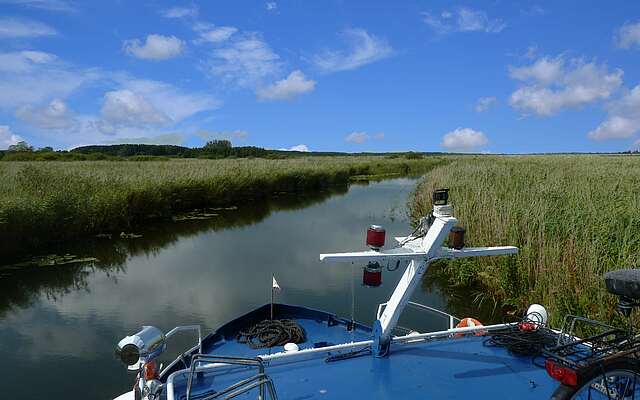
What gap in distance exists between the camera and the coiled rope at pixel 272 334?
4.94 metres

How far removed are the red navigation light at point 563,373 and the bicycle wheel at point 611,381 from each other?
3 centimetres

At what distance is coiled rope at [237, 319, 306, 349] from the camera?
16.2 ft

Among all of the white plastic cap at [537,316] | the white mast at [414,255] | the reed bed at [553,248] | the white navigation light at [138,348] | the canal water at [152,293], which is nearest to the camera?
the white navigation light at [138,348]

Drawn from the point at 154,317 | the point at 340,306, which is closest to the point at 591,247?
the point at 340,306

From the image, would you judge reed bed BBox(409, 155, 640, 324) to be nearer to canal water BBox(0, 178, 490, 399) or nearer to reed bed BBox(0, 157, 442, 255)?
canal water BBox(0, 178, 490, 399)

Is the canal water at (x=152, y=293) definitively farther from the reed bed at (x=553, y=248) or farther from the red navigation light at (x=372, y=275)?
the red navigation light at (x=372, y=275)

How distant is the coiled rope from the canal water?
37.7 inches

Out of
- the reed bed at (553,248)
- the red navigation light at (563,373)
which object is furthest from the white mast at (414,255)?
the reed bed at (553,248)

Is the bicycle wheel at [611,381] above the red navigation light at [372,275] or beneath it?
beneath

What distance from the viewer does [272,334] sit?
5.08m

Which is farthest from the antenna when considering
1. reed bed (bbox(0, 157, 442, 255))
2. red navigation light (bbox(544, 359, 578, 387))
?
reed bed (bbox(0, 157, 442, 255))

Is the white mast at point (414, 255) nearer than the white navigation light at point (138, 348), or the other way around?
the white navigation light at point (138, 348)

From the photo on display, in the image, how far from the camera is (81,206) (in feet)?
45.1

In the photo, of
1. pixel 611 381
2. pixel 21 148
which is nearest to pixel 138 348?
pixel 611 381
